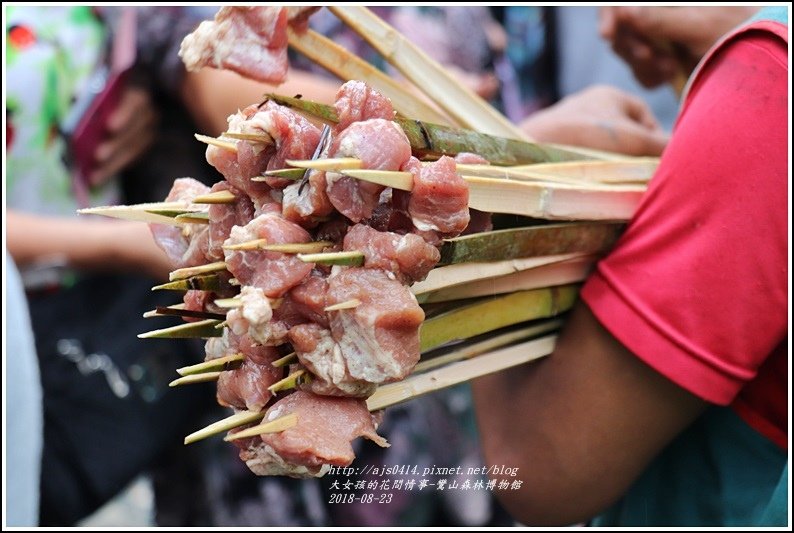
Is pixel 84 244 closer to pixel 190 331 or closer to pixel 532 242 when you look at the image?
pixel 190 331

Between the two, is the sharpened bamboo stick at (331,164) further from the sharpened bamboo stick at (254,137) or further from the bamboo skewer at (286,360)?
the bamboo skewer at (286,360)

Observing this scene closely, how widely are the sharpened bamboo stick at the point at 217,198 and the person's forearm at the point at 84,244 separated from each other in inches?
39.1

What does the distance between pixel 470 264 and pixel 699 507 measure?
25.0 inches

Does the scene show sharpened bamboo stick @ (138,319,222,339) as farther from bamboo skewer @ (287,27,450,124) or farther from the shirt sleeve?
the shirt sleeve

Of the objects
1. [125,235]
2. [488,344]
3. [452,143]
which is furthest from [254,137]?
[125,235]

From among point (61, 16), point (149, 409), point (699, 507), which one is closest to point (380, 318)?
point (699, 507)

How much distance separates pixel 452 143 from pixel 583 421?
17.9 inches

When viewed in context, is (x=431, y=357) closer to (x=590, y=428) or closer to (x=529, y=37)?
(x=590, y=428)

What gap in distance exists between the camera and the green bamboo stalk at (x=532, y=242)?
0.87 m

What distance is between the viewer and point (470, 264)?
91cm

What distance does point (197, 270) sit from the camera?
0.78 meters

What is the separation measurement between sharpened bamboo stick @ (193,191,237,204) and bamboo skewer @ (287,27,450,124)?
32 centimetres

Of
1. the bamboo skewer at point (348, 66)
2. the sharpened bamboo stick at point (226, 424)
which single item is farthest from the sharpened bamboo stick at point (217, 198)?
the bamboo skewer at point (348, 66)

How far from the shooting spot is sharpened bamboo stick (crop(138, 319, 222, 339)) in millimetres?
812
